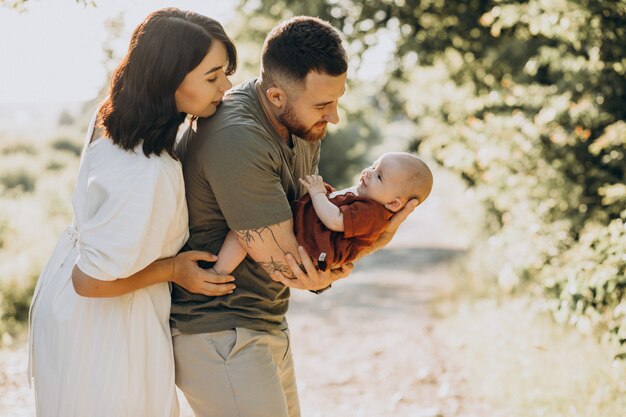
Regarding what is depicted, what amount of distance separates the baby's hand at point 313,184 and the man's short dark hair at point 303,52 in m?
0.38

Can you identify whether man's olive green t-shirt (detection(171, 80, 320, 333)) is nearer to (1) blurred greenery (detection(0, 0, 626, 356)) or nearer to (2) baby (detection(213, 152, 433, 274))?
(2) baby (detection(213, 152, 433, 274))

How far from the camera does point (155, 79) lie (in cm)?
248

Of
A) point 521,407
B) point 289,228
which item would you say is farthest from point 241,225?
point 521,407

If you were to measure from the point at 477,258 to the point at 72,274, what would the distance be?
9737 mm

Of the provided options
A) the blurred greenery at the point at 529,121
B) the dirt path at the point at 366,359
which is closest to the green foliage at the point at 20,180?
the blurred greenery at the point at 529,121

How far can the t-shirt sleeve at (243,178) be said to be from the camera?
2.48 m

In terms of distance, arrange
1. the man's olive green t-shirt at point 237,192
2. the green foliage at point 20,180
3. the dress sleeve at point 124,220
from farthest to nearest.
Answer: the green foliage at point 20,180 → the man's olive green t-shirt at point 237,192 → the dress sleeve at point 124,220

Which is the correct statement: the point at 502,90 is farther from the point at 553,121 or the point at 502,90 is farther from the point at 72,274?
the point at 72,274

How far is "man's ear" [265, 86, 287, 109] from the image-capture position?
271cm

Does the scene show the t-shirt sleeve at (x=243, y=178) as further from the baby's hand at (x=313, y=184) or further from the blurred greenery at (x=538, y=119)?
the blurred greenery at (x=538, y=119)

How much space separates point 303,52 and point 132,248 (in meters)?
0.93

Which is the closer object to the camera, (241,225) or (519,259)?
(241,225)

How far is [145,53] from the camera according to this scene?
98.4 inches

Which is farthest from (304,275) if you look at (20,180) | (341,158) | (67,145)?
(67,145)
